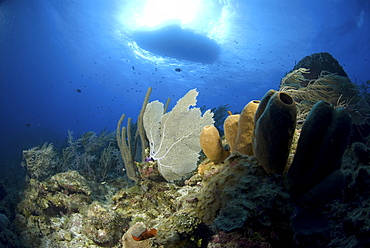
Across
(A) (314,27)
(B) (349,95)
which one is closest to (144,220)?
(B) (349,95)

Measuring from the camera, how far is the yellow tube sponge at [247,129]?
9.35ft

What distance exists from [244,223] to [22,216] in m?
4.68

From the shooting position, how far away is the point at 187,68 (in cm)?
3114

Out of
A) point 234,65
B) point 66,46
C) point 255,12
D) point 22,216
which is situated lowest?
point 22,216

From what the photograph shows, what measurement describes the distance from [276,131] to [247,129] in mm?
879

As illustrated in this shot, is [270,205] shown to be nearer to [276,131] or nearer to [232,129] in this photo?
[276,131]

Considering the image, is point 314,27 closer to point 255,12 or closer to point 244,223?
point 255,12

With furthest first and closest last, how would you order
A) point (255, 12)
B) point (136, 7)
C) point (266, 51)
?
1. point (266, 51)
2. point (136, 7)
3. point (255, 12)

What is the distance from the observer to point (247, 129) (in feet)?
9.55

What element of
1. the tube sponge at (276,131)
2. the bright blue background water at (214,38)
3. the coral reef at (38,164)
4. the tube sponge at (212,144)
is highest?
the bright blue background water at (214,38)

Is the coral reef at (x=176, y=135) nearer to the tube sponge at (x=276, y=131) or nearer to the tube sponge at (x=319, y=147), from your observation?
the tube sponge at (x=276, y=131)

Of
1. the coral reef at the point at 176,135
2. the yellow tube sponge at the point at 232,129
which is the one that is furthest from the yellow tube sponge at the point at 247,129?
the coral reef at the point at 176,135

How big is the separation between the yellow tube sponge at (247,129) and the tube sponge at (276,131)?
1.97 feet

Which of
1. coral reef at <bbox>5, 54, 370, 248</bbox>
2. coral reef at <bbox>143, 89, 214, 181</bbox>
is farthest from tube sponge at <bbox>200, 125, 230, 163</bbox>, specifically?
coral reef at <bbox>143, 89, 214, 181</bbox>
